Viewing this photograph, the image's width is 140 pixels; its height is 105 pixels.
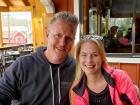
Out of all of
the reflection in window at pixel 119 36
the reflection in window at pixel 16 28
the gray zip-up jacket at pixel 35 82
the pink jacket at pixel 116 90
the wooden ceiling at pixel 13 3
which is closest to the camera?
the pink jacket at pixel 116 90

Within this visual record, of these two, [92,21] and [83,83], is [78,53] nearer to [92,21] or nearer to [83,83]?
[83,83]

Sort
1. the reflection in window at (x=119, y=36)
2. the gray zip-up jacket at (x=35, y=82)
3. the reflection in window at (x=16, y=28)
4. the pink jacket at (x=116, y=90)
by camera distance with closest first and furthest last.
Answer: the pink jacket at (x=116, y=90) → the gray zip-up jacket at (x=35, y=82) → the reflection in window at (x=119, y=36) → the reflection in window at (x=16, y=28)

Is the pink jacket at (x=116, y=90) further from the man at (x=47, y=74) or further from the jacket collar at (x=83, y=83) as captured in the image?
the man at (x=47, y=74)

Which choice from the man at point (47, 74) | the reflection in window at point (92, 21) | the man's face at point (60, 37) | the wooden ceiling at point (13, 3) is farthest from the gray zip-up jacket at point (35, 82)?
the wooden ceiling at point (13, 3)

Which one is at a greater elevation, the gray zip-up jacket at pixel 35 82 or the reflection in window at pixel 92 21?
the reflection in window at pixel 92 21

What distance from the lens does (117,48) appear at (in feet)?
15.8

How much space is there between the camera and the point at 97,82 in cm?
174

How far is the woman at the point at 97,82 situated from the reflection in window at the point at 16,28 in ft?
32.9

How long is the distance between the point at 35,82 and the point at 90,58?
0.36 metres

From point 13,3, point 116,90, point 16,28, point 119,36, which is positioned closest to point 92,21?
point 119,36

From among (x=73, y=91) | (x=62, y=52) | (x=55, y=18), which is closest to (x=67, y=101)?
(x=73, y=91)

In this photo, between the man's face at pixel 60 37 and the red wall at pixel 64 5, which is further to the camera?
the red wall at pixel 64 5

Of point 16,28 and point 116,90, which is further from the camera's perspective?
point 16,28

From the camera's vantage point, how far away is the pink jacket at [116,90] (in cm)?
163
